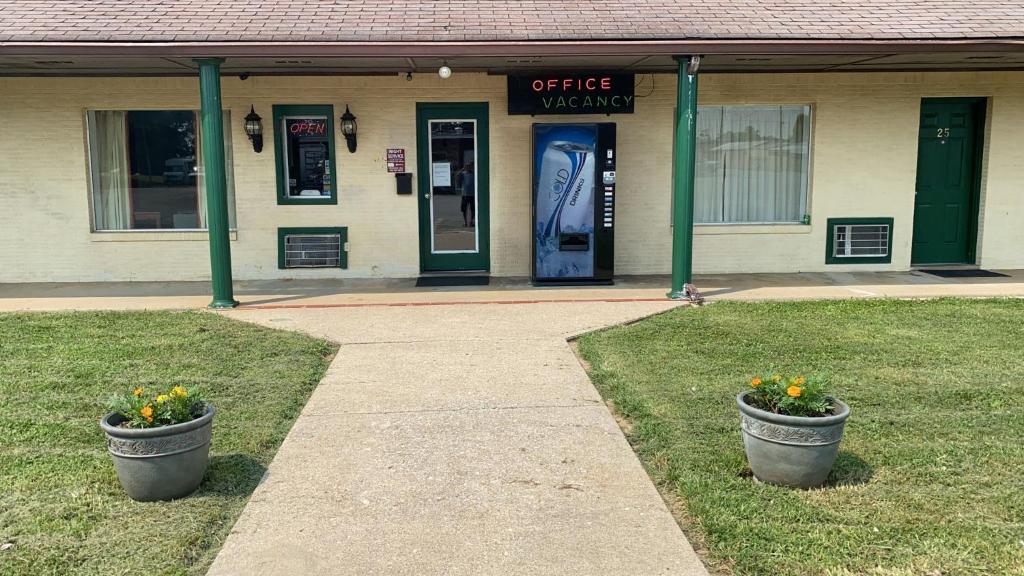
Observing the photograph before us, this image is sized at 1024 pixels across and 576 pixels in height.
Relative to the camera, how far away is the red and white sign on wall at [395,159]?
11.0m

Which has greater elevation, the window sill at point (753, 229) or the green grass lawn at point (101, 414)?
the window sill at point (753, 229)

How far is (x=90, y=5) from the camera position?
9258 mm

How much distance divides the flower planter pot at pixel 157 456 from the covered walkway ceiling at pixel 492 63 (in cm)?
543

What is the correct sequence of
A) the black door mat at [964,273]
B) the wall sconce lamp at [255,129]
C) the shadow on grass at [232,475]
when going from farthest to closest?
the black door mat at [964,273]
the wall sconce lamp at [255,129]
the shadow on grass at [232,475]

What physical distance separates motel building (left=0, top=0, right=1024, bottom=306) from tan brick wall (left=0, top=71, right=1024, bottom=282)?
0.03m

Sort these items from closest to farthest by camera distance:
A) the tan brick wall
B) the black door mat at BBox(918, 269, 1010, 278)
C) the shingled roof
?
the shingled roof
the tan brick wall
the black door mat at BBox(918, 269, 1010, 278)

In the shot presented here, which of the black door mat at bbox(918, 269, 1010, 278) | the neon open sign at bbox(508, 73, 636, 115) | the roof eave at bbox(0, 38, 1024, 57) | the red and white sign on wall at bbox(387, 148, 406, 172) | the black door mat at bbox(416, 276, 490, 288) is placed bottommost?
the black door mat at bbox(416, 276, 490, 288)

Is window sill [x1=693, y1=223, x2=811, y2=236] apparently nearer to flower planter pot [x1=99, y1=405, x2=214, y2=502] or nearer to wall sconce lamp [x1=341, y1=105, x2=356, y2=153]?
wall sconce lamp [x1=341, y1=105, x2=356, y2=153]

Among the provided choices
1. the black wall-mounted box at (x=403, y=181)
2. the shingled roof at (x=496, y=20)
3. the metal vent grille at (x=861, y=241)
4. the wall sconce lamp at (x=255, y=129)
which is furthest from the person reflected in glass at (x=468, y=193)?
the metal vent grille at (x=861, y=241)

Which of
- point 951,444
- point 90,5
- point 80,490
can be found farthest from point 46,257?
point 951,444

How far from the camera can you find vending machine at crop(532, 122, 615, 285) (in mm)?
10156

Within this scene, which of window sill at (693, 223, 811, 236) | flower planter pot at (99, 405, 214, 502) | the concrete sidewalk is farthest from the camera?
window sill at (693, 223, 811, 236)

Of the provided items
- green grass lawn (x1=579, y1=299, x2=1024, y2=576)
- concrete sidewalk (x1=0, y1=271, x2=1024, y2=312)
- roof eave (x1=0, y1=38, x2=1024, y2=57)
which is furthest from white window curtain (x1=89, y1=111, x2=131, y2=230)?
green grass lawn (x1=579, y1=299, x2=1024, y2=576)

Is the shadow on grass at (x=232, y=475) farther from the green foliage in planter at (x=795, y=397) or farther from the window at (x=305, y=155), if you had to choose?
the window at (x=305, y=155)
